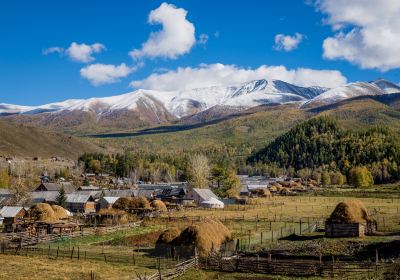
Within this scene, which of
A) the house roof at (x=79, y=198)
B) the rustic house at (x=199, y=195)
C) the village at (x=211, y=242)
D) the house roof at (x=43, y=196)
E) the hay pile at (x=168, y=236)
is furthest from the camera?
the rustic house at (x=199, y=195)

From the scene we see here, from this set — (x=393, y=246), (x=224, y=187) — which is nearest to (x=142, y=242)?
(x=393, y=246)

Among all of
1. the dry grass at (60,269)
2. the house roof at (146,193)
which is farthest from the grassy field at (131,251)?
the house roof at (146,193)

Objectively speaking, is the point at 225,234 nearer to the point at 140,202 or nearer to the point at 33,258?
the point at 33,258

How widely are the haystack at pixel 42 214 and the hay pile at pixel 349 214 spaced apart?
1591 inches

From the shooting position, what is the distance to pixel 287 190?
178625 mm

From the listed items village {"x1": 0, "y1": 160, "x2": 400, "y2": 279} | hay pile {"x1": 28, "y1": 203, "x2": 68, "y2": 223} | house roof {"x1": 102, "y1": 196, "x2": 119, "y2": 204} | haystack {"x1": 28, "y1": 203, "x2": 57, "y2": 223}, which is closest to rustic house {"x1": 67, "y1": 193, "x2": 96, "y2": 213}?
house roof {"x1": 102, "y1": 196, "x2": 119, "y2": 204}

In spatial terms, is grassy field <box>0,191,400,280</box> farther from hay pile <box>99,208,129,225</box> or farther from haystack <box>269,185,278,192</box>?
haystack <box>269,185,278,192</box>

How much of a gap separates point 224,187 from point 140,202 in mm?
46598

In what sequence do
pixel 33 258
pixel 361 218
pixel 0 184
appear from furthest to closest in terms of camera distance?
1. pixel 0 184
2. pixel 361 218
3. pixel 33 258

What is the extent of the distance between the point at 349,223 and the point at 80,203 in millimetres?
69030

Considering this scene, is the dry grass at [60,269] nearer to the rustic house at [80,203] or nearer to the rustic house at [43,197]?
the rustic house at [80,203]

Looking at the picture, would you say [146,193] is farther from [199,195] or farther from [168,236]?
[168,236]

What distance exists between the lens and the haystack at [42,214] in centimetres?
7298

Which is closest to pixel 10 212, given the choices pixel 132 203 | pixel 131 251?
pixel 132 203
